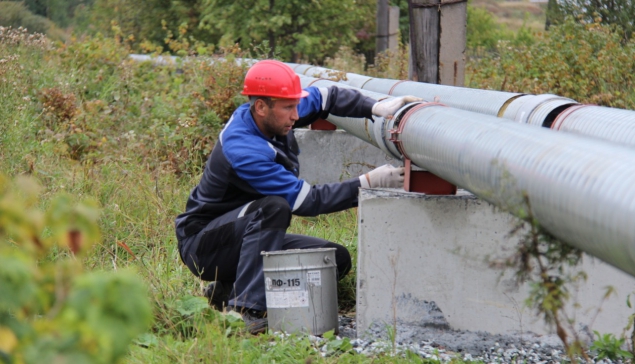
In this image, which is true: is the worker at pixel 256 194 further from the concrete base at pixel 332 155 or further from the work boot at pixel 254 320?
the concrete base at pixel 332 155

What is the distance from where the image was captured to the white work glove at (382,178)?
4070mm

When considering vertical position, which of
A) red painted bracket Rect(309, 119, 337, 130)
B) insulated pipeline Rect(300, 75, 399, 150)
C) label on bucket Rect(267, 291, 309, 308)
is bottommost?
label on bucket Rect(267, 291, 309, 308)

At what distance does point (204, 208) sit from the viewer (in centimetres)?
437

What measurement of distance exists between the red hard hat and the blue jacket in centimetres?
16

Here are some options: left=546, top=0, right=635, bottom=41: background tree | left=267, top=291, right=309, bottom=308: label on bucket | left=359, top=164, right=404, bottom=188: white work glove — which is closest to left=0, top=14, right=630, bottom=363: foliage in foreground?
left=267, top=291, right=309, bottom=308: label on bucket

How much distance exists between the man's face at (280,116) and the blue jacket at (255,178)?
0.06 meters

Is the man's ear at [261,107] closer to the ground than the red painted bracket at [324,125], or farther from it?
farther from it

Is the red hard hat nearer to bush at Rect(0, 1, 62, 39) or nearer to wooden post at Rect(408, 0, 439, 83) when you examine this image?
wooden post at Rect(408, 0, 439, 83)

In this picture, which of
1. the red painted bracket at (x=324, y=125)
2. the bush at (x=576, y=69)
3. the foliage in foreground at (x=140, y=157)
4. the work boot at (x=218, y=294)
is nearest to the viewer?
the foliage in foreground at (x=140, y=157)

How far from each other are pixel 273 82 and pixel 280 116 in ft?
0.61

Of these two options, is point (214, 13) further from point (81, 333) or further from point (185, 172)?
point (81, 333)

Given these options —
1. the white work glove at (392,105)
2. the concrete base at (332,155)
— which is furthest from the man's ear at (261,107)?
the concrete base at (332,155)

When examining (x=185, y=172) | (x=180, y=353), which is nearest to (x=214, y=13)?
(x=185, y=172)

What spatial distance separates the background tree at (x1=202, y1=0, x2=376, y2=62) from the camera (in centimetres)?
1680
